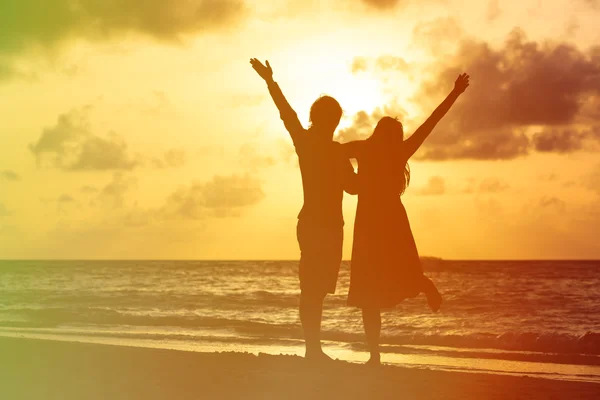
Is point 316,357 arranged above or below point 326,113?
below

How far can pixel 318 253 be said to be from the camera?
6738 mm

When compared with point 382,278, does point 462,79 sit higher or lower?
higher

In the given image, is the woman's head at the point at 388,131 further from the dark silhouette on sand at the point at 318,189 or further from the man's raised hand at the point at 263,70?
the man's raised hand at the point at 263,70

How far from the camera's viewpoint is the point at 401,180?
274 inches

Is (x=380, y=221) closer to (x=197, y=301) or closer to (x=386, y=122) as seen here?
(x=386, y=122)

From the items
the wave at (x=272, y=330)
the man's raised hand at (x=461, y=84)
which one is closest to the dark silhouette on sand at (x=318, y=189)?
the man's raised hand at (x=461, y=84)

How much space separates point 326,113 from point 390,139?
697mm

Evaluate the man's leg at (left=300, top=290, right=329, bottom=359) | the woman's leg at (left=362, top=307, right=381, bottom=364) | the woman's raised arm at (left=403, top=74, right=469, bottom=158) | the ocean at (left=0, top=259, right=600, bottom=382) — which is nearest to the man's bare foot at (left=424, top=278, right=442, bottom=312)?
the woman's leg at (left=362, top=307, right=381, bottom=364)

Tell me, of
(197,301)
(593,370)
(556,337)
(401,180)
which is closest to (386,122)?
(401,180)

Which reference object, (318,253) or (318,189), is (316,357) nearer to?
(318,253)

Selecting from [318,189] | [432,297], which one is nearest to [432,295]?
[432,297]

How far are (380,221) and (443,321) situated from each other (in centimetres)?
1382

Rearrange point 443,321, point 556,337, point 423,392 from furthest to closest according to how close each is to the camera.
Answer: point 443,321
point 556,337
point 423,392

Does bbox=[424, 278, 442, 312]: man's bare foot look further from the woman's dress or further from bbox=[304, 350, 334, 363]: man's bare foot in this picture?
bbox=[304, 350, 334, 363]: man's bare foot
